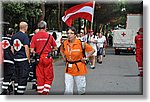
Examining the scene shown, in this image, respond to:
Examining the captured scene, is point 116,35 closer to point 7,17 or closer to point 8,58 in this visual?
point 7,17

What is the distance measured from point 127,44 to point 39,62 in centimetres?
2307

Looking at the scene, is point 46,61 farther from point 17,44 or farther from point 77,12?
point 77,12

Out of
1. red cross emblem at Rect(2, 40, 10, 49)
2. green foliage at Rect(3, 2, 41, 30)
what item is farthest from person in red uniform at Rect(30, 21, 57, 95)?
green foliage at Rect(3, 2, 41, 30)

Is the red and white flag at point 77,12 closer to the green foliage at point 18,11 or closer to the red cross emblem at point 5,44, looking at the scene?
the red cross emblem at point 5,44

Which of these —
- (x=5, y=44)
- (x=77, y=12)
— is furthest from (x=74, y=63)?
(x=77, y=12)

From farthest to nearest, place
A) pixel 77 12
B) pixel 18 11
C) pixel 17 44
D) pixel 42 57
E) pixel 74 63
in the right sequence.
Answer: pixel 18 11
pixel 77 12
pixel 17 44
pixel 42 57
pixel 74 63

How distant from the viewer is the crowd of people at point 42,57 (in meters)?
8.66

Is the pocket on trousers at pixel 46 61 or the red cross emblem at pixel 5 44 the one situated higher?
the red cross emblem at pixel 5 44

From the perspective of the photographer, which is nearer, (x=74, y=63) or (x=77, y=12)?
(x=74, y=63)

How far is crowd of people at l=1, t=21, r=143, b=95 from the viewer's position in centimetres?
866

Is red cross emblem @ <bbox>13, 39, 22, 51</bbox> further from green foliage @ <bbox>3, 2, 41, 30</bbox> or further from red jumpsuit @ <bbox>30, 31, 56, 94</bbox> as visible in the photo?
green foliage @ <bbox>3, 2, 41, 30</bbox>

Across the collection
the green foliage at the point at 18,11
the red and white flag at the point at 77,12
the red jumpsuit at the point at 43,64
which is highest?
the green foliage at the point at 18,11

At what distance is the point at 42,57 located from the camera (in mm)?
9047

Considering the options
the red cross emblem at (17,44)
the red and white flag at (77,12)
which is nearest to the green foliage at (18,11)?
the red and white flag at (77,12)
